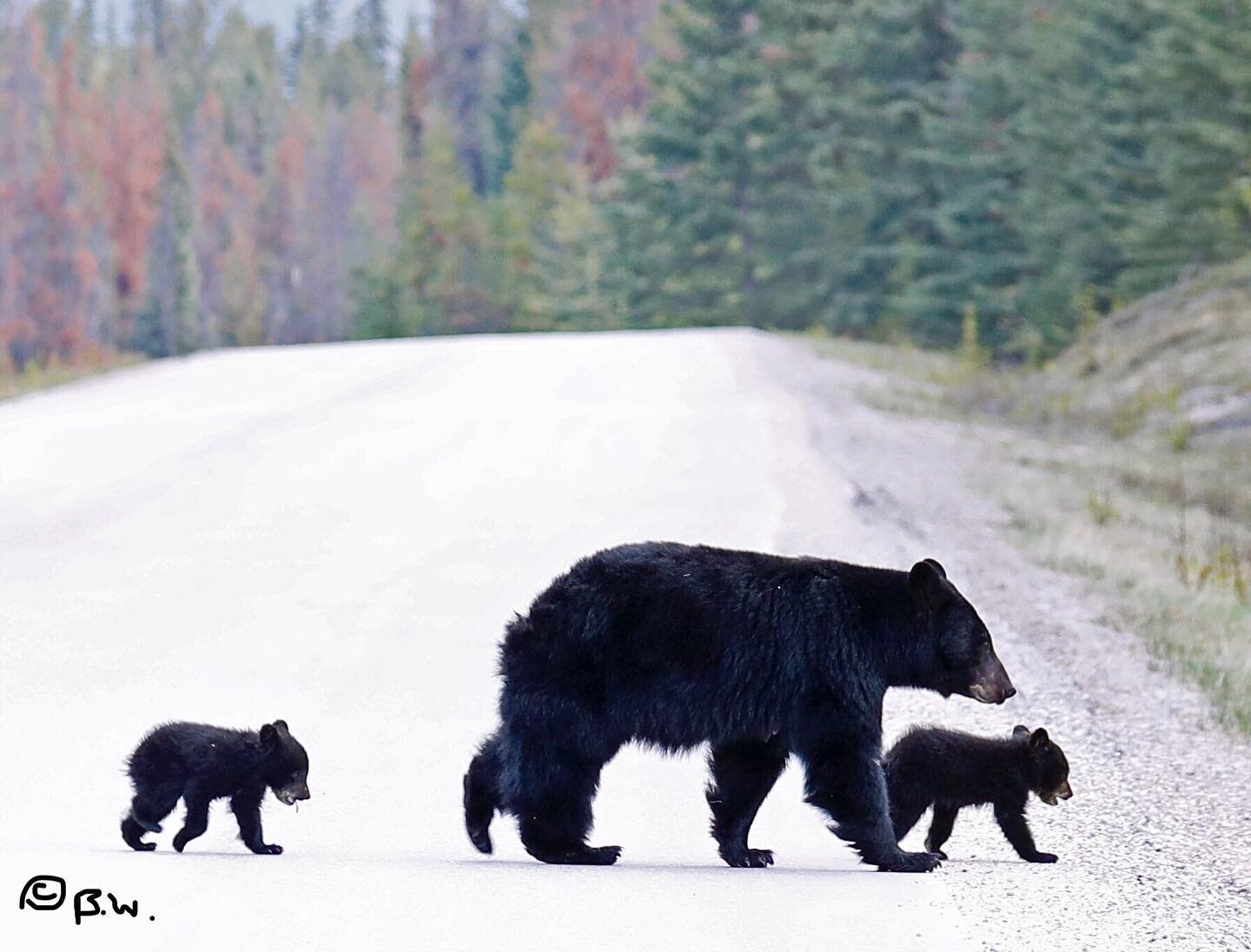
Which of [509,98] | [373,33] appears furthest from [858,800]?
[373,33]

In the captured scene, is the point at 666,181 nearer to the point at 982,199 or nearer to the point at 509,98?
the point at 982,199

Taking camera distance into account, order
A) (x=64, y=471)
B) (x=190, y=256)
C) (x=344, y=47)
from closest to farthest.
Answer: (x=64, y=471) < (x=190, y=256) < (x=344, y=47)

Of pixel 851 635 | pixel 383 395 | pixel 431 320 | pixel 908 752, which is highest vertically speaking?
pixel 851 635

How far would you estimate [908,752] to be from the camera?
21.6 ft

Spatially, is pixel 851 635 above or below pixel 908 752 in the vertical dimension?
above

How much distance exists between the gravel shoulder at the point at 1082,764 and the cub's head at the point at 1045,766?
0.67 feet

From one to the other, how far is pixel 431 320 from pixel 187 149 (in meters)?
42.7

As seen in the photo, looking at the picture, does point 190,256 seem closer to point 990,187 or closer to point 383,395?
point 990,187

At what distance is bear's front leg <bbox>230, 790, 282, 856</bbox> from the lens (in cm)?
625

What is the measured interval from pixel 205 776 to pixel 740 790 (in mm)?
1760

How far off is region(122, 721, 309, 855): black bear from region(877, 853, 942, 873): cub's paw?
1957mm

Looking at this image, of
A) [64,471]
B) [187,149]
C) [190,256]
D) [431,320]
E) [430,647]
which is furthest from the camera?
[187,149]

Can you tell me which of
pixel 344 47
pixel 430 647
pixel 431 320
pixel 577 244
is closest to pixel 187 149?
pixel 344 47

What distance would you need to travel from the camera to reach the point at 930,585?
6473 millimetres
